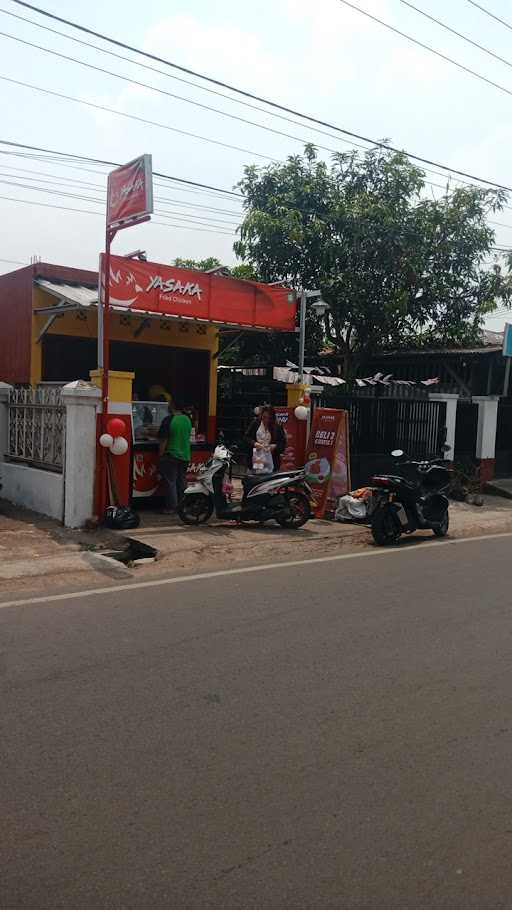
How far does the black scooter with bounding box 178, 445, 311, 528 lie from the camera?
35.3 feet

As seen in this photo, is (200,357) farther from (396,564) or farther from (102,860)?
(102,860)

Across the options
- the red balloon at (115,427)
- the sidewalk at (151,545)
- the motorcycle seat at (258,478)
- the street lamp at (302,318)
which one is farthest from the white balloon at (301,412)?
the red balloon at (115,427)

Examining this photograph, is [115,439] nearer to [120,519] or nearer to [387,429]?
[120,519]

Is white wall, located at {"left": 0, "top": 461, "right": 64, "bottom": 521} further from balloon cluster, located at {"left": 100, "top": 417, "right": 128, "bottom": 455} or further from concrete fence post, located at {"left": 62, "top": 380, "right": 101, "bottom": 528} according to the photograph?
balloon cluster, located at {"left": 100, "top": 417, "right": 128, "bottom": 455}

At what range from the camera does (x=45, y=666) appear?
5.03 metres

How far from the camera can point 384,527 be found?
33.2 ft

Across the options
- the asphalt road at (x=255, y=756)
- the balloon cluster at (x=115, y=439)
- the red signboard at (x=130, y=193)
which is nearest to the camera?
the asphalt road at (x=255, y=756)

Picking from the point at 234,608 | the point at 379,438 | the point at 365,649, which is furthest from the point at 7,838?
the point at 379,438

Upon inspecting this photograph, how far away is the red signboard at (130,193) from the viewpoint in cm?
968

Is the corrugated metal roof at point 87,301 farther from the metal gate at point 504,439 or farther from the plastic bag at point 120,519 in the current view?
the metal gate at point 504,439

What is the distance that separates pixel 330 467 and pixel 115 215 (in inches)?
192

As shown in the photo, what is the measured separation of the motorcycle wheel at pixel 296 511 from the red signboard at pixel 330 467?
3.40 ft

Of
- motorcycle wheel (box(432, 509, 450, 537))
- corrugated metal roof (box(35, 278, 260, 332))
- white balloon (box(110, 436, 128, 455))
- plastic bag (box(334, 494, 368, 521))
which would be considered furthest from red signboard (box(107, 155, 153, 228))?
motorcycle wheel (box(432, 509, 450, 537))

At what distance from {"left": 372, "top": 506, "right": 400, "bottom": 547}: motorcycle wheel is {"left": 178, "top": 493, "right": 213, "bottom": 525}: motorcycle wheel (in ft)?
7.81
